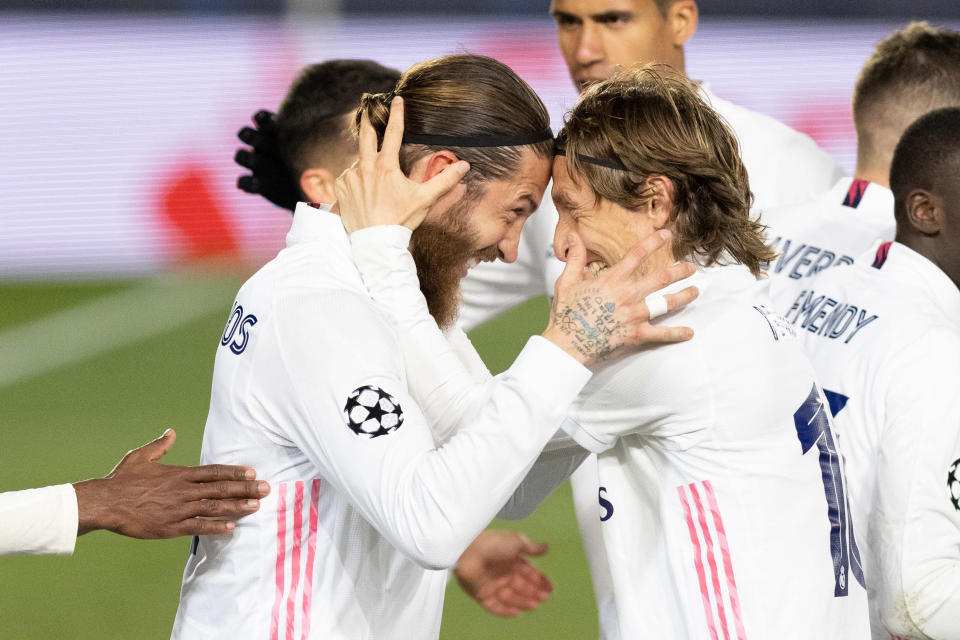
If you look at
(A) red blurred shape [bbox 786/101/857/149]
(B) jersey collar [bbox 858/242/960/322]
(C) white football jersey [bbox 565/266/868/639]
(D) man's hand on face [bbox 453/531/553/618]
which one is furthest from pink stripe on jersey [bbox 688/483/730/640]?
(A) red blurred shape [bbox 786/101/857/149]

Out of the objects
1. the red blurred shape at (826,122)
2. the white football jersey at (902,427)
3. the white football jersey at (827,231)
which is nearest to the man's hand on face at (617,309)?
the white football jersey at (902,427)

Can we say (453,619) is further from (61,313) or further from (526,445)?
(61,313)

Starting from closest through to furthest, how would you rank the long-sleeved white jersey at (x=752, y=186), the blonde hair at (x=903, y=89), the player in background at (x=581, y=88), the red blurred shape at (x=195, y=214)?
the blonde hair at (x=903, y=89), the player in background at (x=581, y=88), the long-sleeved white jersey at (x=752, y=186), the red blurred shape at (x=195, y=214)

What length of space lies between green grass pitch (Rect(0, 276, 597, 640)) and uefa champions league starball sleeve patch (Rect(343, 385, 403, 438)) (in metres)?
3.53

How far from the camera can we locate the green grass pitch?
20.2 feet

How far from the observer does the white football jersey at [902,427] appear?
344cm

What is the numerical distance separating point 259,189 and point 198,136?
8.07 meters

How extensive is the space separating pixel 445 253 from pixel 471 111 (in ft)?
1.27

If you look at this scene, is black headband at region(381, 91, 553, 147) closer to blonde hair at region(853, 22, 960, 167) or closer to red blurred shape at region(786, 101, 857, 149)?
blonde hair at region(853, 22, 960, 167)

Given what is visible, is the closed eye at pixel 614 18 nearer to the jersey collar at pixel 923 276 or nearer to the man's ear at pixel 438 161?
the jersey collar at pixel 923 276

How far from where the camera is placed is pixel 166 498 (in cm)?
294

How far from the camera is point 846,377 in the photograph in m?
3.68

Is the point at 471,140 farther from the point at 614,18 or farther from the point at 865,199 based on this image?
the point at 614,18

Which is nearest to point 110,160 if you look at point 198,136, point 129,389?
point 198,136
